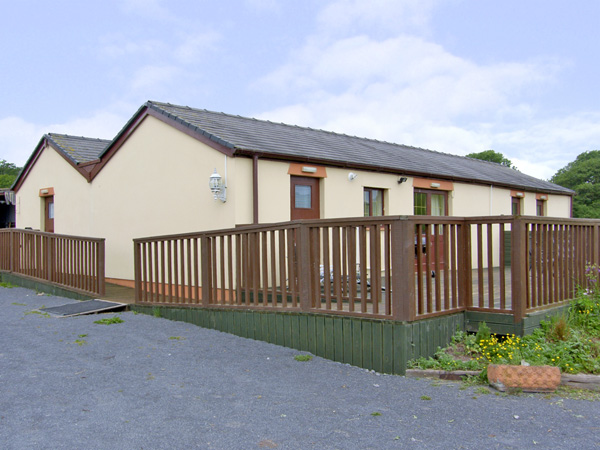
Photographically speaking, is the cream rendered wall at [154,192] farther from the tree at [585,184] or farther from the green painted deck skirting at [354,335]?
the tree at [585,184]

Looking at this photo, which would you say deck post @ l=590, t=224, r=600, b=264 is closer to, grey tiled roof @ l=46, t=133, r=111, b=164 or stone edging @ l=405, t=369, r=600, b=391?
stone edging @ l=405, t=369, r=600, b=391

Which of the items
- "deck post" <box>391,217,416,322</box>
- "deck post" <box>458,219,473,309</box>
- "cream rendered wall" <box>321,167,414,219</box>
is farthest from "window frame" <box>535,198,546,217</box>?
"deck post" <box>391,217,416,322</box>

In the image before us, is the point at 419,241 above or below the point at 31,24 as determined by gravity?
below

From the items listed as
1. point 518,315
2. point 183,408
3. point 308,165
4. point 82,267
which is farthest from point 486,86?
point 183,408

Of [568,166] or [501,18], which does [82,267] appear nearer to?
[501,18]

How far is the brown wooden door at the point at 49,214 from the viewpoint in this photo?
13977 mm

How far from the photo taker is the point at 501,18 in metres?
10.5

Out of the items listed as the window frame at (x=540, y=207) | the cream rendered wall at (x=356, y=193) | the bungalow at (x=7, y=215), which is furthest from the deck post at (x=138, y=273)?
the bungalow at (x=7, y=215)

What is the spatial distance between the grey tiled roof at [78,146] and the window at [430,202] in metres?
8.33

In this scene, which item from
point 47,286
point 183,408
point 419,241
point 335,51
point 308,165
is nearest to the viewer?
point 183,408

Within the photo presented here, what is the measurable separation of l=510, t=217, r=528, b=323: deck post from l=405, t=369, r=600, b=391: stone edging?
32.7 inches

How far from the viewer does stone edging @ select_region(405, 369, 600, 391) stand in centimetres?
435

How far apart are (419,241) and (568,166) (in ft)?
168

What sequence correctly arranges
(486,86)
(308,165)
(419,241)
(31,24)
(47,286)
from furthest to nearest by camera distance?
(486,86) → (31,24) → (47,286) → (308,165) → (419,241)
